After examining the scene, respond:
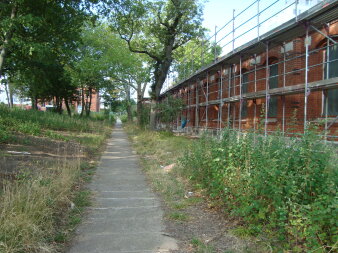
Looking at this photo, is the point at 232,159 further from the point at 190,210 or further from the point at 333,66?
the point at 333,66

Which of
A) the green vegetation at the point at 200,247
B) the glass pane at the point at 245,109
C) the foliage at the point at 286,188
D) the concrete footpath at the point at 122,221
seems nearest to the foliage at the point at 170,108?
the glass pane at the point at 245,109

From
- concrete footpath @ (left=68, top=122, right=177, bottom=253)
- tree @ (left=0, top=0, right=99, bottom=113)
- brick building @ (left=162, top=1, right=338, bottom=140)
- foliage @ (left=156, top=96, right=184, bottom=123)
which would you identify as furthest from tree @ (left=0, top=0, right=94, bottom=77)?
foliage @ (left=156, top=96, right=184, bottom=123)

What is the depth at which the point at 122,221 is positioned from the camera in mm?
4770

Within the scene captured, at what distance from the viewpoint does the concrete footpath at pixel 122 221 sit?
3.84 metres

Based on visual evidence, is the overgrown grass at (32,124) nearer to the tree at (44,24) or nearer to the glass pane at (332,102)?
the tree at (44,24)

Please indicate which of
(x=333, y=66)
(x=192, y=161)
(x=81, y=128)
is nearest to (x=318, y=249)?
(x=192, y=161)

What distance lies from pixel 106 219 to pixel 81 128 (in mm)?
16847

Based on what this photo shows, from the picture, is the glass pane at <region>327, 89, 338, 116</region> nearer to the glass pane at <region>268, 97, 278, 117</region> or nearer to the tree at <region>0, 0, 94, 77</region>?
the glass pane at <region>268, 97, 278, 117</region>

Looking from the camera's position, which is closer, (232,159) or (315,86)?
(232,159)

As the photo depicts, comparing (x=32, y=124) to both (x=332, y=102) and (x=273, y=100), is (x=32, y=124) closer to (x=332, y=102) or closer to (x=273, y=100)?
(x=273, y=100)

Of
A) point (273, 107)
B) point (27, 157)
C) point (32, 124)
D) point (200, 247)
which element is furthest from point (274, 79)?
point (200, 247)

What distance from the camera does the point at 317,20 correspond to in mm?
9789

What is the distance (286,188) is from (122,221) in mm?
2564

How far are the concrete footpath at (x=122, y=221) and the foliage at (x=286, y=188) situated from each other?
1152 millimetres
